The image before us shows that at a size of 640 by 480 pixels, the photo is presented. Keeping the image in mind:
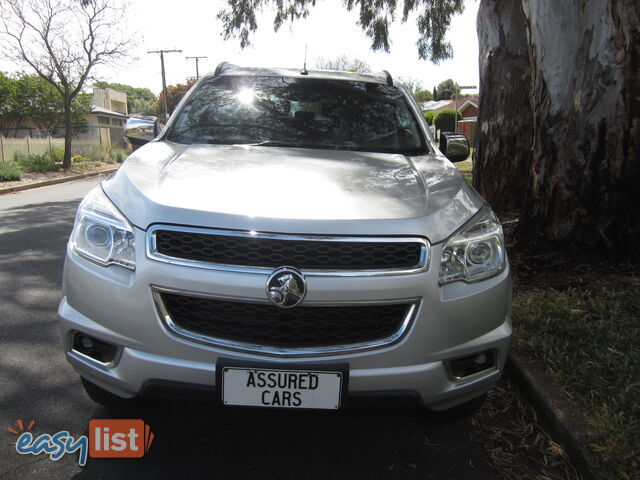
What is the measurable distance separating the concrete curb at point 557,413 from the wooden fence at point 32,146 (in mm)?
22140

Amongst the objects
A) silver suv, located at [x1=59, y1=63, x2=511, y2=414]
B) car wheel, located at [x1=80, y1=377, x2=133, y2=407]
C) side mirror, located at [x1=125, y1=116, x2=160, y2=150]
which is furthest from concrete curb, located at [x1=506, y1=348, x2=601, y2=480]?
side mirror, located at [x1=125, y1=116, x2=160, y2=150]

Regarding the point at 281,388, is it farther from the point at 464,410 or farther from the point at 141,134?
the point at 141,134

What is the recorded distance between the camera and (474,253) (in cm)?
217

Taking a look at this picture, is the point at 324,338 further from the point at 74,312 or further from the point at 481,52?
the point at 481,52

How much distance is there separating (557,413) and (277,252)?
5.04ft

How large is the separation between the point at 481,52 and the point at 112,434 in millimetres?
6287

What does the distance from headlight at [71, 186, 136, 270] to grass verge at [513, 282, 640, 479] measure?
203 cm

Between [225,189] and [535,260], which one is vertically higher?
[225,189]

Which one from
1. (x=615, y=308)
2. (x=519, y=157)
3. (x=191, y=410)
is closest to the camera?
(x=191, y=410)

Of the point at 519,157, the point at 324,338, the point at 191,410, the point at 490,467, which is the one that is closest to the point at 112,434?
the point at 191,410

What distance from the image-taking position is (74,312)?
7.02 feet

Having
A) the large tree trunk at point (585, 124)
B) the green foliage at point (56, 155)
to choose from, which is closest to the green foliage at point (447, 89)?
the green foliage at point (56, 155)

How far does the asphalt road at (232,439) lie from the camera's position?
2.23 m

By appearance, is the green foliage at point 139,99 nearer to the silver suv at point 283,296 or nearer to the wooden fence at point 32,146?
the wooden fence at point 32,146
